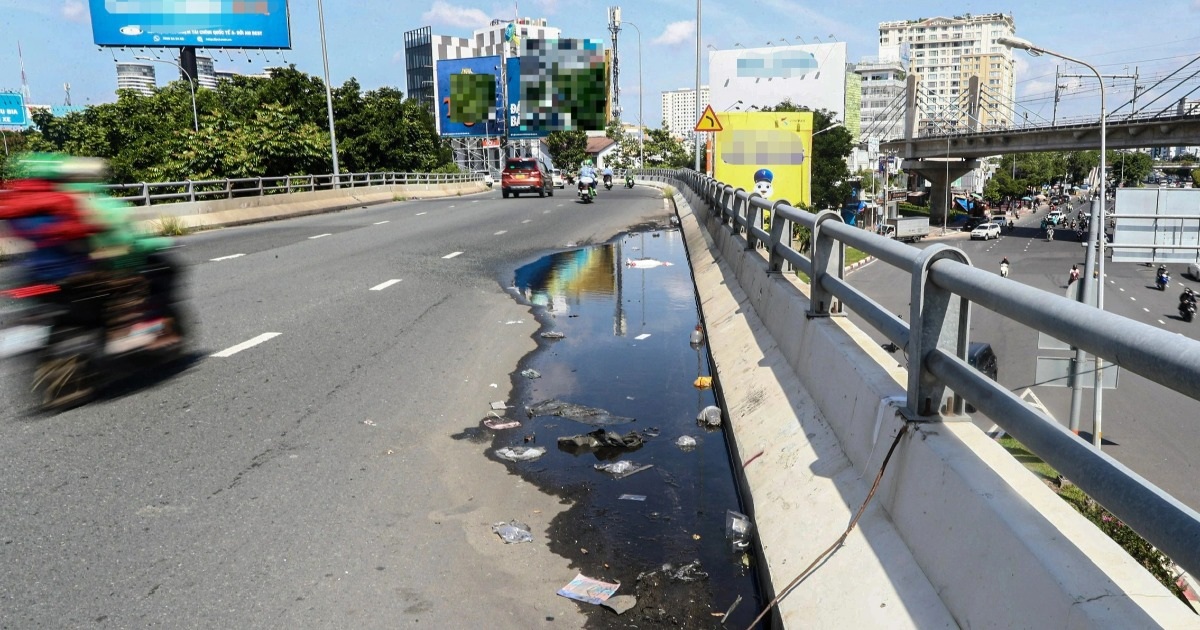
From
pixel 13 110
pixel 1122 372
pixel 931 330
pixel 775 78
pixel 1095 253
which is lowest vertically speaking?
pixel 1122 372

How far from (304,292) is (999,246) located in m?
95.9

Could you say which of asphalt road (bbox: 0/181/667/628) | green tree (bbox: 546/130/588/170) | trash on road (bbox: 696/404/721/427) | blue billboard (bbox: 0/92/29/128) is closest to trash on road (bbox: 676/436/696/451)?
trash on road (bbox: 696/404/721/427)

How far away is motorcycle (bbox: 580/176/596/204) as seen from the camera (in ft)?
129

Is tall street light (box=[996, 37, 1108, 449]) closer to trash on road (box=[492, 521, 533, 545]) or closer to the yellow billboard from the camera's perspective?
the yellow billboard

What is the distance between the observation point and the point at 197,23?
164 ft

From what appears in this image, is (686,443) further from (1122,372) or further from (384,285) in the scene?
(1122,372)

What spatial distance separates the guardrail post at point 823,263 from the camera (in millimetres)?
5980

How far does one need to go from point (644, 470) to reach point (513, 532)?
136 cm

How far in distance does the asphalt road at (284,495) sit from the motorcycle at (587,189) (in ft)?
97.2

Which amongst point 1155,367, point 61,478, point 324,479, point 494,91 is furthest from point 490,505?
point 494,91

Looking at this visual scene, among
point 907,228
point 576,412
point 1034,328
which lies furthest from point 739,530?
point 907,228

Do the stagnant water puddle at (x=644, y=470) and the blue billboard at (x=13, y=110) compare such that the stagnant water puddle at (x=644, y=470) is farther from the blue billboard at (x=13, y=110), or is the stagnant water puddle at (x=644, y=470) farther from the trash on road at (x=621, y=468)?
the blue billboard at (x=13, y=110)

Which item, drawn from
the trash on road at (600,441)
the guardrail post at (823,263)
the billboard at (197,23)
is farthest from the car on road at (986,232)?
the trash on road at (600,441)

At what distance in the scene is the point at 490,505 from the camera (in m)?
5.12
